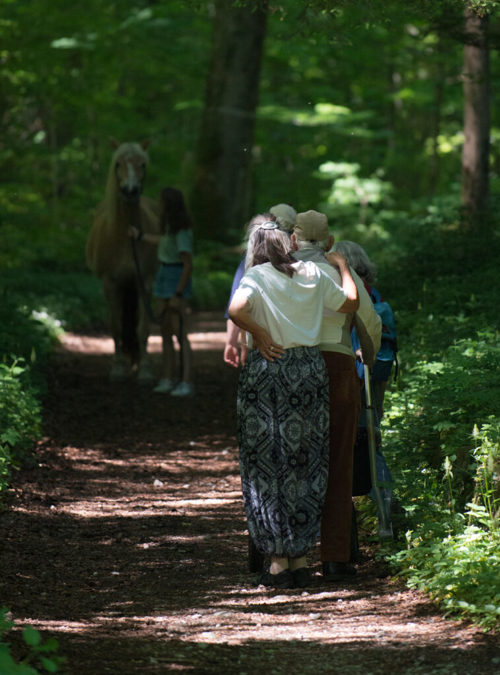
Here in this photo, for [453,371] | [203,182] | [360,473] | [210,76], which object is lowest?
[360,473]

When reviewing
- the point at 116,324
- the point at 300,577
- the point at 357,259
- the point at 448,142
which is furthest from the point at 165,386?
the point at 448,142

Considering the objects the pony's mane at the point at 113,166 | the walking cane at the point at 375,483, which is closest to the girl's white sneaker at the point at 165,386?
the pony's mane at the point at 113,166

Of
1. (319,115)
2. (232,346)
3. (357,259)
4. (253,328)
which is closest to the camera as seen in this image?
(253,328)

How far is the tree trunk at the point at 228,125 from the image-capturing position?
2277cm

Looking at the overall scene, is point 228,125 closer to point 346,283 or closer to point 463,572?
point 346,283

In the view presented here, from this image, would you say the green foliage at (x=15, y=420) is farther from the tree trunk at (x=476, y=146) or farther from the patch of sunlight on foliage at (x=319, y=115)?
the patch of sunlight on foliage at (x=319, y=115)

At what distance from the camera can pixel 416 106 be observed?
31.0 m

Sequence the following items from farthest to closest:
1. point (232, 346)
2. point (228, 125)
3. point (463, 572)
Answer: point (228, 125)
point (232, 346)
point (463, 572)

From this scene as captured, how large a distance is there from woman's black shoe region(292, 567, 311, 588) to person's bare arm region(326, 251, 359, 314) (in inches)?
58.9

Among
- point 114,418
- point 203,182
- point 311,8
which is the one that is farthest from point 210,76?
point 311,8

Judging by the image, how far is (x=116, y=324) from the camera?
13.1m

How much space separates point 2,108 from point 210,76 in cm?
539

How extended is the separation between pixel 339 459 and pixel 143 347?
7.45 m

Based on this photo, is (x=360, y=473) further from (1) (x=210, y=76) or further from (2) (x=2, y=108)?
(1) (x=210, y=76)
